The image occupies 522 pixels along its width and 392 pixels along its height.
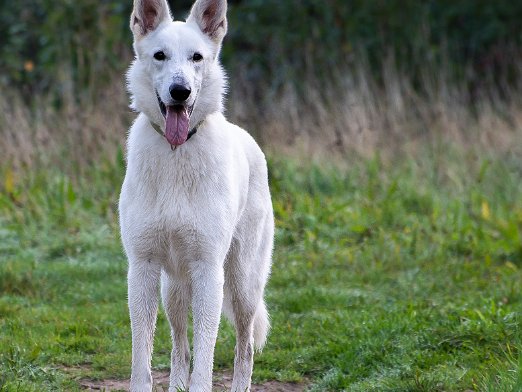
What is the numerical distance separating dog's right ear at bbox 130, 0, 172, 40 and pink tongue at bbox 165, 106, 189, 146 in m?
0.45

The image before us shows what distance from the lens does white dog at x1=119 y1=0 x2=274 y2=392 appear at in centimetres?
417

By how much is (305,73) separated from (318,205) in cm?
471

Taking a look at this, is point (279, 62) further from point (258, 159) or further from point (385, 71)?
point (258, 159)

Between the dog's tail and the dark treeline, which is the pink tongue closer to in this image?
the dog's tail

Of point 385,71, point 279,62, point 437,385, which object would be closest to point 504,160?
point 385,71

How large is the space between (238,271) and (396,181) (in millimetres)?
4623

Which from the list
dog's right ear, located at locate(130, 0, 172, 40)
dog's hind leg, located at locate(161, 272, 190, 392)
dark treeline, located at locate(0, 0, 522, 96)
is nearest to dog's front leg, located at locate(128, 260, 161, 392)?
dog's hind leg, located at locate(161, 272, 190, 392)

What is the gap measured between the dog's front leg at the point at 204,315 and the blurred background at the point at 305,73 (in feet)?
17.7

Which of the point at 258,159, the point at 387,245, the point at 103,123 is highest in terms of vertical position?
the point at 258,159

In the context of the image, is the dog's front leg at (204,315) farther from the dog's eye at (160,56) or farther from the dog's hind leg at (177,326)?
the dog's eye at (160,56)

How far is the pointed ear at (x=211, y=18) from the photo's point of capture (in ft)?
14.4

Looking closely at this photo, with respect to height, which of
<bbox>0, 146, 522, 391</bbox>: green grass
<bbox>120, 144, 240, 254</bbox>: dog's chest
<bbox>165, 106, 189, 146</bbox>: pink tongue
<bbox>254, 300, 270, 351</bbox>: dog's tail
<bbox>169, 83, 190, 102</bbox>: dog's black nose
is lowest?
<bbox>0, 146, 522, 391</bbox>: green grass

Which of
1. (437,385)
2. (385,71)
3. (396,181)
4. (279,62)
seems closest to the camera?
(437,385)

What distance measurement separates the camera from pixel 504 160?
9.80 meters
